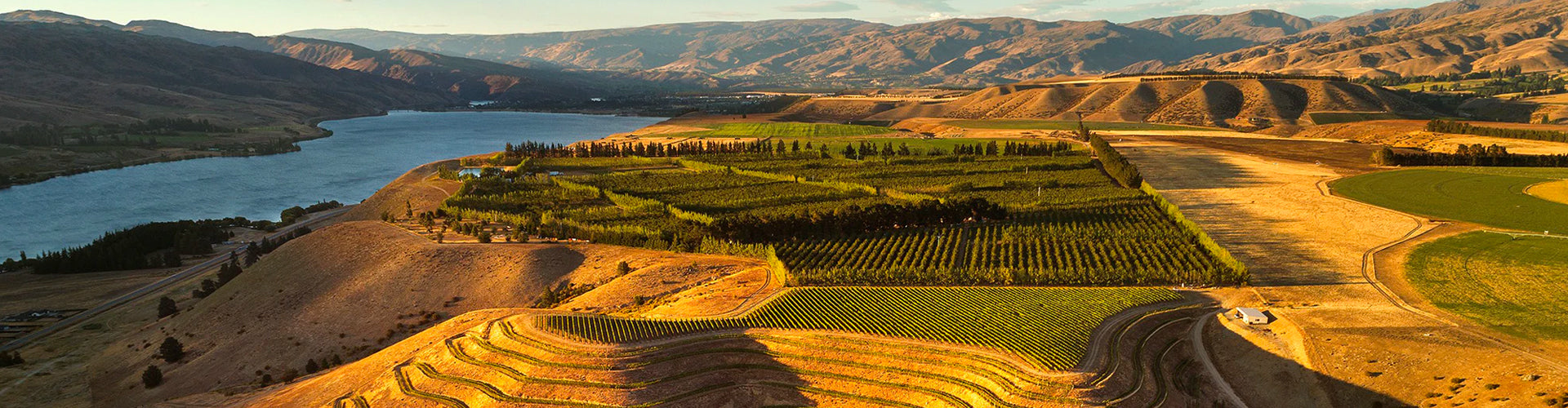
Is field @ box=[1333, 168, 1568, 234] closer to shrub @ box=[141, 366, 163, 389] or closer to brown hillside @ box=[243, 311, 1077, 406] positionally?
brown hillside @ box=[243, 311, 1077, 406]

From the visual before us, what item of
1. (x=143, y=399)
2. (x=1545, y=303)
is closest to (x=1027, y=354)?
(x=1545, y=303)

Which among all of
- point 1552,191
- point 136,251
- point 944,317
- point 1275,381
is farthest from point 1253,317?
point 136,251

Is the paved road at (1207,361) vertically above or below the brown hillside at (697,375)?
below

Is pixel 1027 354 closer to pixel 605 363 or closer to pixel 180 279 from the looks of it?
pixel 605 363

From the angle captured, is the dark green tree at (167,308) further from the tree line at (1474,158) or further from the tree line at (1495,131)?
the tree line at (1495,131)

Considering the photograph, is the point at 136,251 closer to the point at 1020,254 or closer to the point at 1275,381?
the point at 1020,254

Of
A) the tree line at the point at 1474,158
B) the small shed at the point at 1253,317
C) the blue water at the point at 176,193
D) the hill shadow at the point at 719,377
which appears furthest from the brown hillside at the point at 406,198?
the tree line at the point at 1474,158
